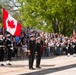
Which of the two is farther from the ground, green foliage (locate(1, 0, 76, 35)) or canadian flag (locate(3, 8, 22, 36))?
green foliage (locate(1, 0, 76, 35))

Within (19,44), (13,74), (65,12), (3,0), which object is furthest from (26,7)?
(13,74)

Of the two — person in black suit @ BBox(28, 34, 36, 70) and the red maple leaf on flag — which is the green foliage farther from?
person in black suit @ BBox(28, 34, 36, 70)

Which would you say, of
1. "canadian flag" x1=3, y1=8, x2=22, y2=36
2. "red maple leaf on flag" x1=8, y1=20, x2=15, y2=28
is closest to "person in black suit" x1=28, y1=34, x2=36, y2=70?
"canadian flag" x1=3, y1=8, x2=22, y2=36

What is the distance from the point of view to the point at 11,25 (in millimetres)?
17328

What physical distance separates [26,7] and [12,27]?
2732 cm

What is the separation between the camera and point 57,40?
101ft

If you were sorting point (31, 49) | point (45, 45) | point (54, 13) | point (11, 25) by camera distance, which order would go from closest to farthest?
point (31, 49)
point (11, 25)
point (45, 45)
point (54, 13)

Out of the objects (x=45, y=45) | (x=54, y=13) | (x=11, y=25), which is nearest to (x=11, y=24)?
(x=11, y=25)

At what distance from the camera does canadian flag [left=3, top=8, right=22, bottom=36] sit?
17078mm

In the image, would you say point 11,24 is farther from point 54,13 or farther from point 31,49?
point 54,13

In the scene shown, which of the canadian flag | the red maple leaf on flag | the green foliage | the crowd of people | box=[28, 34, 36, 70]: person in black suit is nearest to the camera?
box=[28, 34, 36, 70]: person in black suit

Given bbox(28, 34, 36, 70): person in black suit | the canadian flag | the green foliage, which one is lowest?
bbox(28, 34, 36, 70): person in black suit

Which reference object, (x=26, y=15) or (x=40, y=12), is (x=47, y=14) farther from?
(x=26, y=15)

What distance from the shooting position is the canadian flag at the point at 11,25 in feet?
56.0
